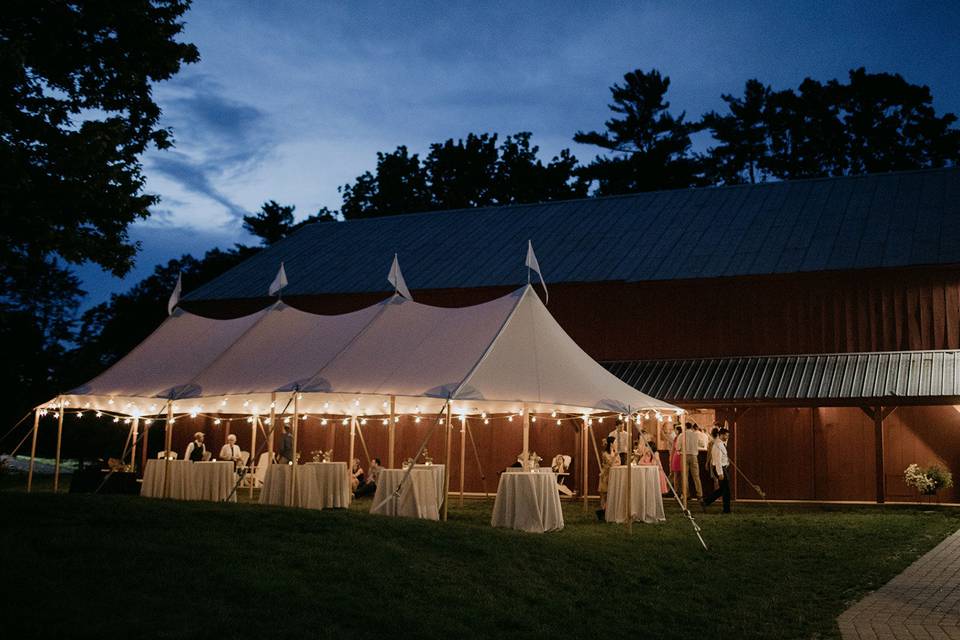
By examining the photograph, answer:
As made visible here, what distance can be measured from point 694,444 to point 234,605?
12.6 m

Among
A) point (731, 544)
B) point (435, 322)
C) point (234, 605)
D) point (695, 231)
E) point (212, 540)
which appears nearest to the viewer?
point (234, 605)

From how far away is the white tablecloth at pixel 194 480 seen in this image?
17.8 meters

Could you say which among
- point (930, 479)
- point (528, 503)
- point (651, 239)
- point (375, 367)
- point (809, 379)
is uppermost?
point (651, 239)

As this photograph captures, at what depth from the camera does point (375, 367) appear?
53.0 ft

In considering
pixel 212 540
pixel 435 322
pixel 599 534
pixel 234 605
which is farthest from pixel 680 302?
pixel 234 605

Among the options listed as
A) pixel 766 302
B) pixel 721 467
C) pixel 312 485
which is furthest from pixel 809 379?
pixel 312 485

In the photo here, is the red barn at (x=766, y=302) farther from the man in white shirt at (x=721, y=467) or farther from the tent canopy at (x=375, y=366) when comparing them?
the tent canopy at (x=375, y=366)

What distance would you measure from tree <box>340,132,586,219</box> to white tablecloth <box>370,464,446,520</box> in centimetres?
3639

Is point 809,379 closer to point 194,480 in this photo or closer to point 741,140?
point 194,480

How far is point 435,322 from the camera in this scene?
56.3ft

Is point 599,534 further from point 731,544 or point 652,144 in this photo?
point 652,144

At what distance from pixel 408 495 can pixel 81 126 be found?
24.3 feet

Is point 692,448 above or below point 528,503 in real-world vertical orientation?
above

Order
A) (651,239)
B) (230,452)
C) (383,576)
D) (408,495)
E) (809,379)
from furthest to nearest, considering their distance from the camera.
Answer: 1. (651,239)
2. (809,379)
3. (230,452)
4. (408,495)
5. (383,576)
